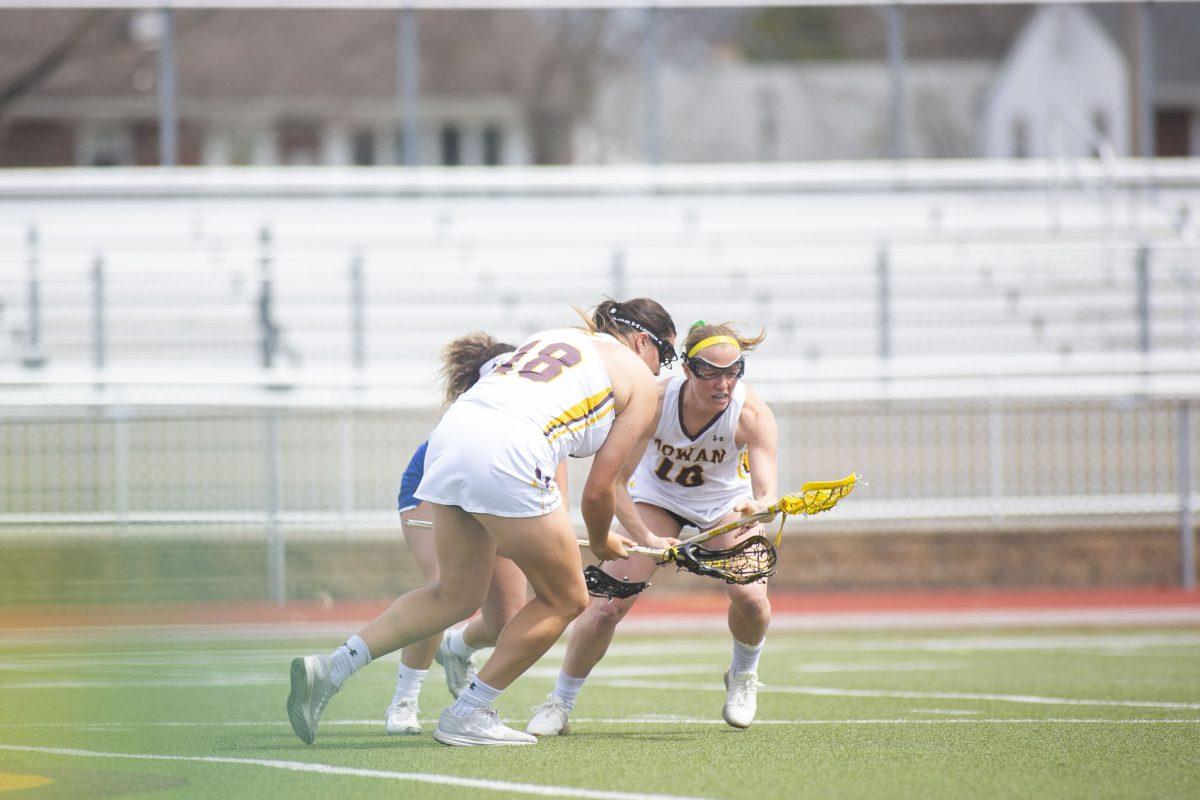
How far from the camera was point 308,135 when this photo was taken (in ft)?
96.2

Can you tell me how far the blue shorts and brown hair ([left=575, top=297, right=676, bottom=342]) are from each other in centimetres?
110

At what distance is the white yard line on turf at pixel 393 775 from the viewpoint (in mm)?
4996

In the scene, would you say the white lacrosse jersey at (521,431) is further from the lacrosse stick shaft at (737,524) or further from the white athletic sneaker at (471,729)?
the white athletic sneaker at (471,729)

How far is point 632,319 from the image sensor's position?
626 centimetres

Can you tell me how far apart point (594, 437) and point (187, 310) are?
1189cm

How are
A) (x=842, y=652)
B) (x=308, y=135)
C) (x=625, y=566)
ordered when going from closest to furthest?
(x=625, y=566) → (x=842, y=652) → (x=308, y=135)

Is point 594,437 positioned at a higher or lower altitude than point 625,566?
higher

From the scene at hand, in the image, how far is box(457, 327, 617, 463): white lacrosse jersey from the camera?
19.0ft

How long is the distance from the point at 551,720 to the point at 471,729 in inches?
22.8

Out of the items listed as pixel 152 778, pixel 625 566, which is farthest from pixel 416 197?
pixel 152 778

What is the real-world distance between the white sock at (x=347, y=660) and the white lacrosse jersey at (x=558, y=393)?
3.45 ft

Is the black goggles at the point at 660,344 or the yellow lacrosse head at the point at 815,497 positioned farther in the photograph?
the black goggles at the point at 660,344

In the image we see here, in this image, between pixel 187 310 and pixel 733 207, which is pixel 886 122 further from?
pixel 187 310

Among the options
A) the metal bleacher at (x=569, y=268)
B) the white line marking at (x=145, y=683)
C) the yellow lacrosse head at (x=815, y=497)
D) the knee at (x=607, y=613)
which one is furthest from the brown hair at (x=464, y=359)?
the metal bleacher at (x=569, y=268)
